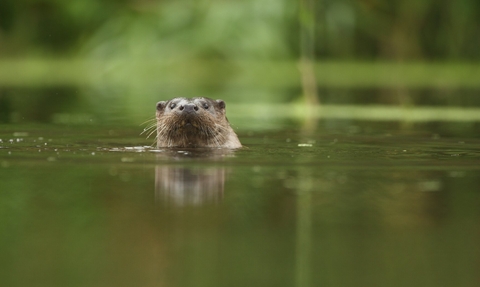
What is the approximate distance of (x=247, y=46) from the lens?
59.2 ft

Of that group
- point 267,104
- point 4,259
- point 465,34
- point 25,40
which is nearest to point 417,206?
point 4,259

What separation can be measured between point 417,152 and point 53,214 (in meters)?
3.50

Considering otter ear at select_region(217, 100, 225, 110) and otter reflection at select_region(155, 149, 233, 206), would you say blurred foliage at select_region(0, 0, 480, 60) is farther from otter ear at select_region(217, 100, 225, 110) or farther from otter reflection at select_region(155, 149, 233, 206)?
otter reflection at select_region(155, 149, 233, 206)

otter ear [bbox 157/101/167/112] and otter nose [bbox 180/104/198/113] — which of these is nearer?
otter nose [bbox 180/104/198/113]

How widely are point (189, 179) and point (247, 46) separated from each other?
40.6 ft

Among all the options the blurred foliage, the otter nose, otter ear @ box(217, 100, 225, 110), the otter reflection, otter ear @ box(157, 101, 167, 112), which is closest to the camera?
the otter reflection

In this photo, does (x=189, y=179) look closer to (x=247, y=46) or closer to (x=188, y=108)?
(x=188, y=108)

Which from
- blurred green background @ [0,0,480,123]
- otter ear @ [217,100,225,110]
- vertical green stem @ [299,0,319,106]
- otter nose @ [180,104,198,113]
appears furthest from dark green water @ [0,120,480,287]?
blurred green background @ [0,0,480,123]

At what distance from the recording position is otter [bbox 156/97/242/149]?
7.78m

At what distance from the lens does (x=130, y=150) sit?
299 inches

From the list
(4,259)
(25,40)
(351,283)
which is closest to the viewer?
(351,283)

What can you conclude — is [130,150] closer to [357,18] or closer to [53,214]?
[53,214]

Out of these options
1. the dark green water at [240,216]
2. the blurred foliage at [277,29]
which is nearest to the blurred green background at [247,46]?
the blurred foliage at [277,29]

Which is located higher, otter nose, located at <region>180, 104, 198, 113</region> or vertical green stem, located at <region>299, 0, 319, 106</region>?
vertical green stem, located at <region>299, 0, 319, 106</region>
